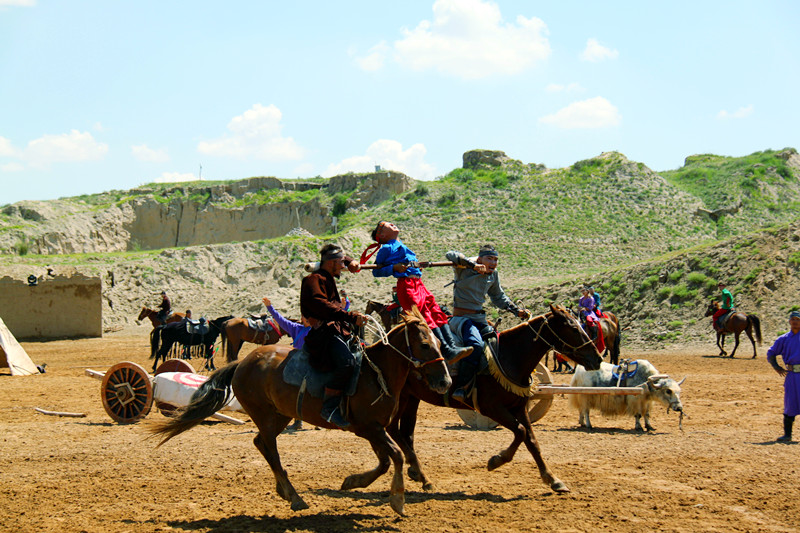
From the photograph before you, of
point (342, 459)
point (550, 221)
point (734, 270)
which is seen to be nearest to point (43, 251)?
point (550, 221)

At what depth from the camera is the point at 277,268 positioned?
47.0 meters

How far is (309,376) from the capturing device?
6934 mm

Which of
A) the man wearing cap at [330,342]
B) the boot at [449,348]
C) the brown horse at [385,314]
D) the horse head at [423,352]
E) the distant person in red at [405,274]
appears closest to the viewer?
the horse head at [423,352]

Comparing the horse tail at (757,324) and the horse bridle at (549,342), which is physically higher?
the horse bridle at (549,342)

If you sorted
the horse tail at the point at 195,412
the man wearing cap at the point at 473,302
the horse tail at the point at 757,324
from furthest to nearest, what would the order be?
the horse tail at the point at 757,324 → the man wearing cap at the point at 473,302 → the horse tail at the point at 195,412

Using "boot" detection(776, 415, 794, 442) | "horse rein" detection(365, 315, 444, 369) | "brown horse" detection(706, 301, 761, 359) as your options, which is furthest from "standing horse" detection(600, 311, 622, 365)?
"horse rein" detection(365, 315, 444, 369)

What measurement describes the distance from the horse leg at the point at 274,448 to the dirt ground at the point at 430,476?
0.54 feet

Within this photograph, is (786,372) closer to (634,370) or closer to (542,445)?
(634,370)

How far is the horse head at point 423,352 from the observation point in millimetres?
6613

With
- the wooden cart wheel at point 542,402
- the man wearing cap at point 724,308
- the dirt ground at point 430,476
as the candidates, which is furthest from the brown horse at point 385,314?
the man wearing cap at point 724,308

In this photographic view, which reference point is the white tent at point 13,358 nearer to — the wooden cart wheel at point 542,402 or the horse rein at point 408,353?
the wooden cart wheel at point 542,402

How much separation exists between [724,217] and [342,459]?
163 feet

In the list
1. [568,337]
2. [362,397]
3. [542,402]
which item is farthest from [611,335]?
[362,397]

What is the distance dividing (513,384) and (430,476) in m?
1.53
